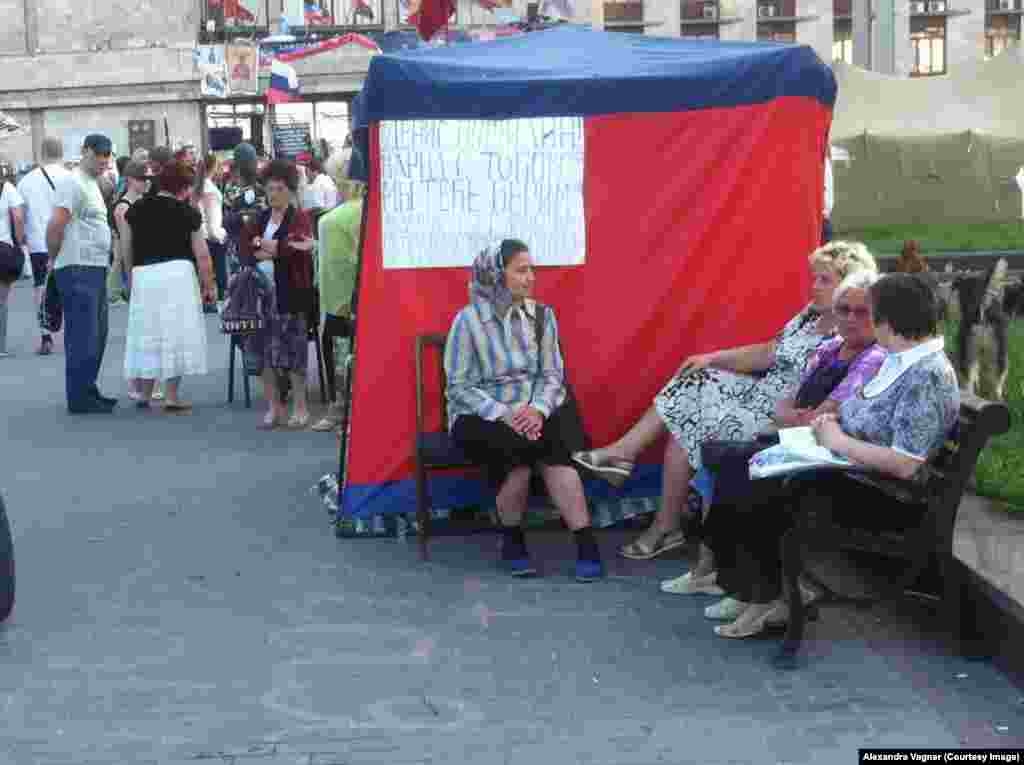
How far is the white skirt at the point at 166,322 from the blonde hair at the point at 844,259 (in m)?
6.28

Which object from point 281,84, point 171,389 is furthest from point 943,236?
point 171,389

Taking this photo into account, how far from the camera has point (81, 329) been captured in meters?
13.0

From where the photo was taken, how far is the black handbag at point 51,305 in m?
→ 13.1

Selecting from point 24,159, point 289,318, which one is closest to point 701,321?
point 289,318

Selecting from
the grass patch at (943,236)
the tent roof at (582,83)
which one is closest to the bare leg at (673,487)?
the tent roof at (582,83)

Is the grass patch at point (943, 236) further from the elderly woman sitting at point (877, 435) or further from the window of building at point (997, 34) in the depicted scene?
the window of building at point (997, 34)

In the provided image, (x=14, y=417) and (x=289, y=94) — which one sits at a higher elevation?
(x=289, y=94)

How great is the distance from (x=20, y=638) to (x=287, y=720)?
1537 millimetres

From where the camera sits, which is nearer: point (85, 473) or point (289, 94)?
point (85, 473)

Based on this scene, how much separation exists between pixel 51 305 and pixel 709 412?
7.13m

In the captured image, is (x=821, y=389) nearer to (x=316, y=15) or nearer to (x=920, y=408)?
(x=920, y=408)

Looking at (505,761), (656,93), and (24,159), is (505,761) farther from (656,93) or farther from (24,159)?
(24,159)

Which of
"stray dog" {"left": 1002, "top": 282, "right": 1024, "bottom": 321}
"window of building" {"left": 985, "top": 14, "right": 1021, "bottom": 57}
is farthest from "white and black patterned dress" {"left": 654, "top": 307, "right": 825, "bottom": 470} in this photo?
"window of building" {"left": 985, "top": 14, "right": 1021, "bottom": 57}

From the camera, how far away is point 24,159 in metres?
51.6
